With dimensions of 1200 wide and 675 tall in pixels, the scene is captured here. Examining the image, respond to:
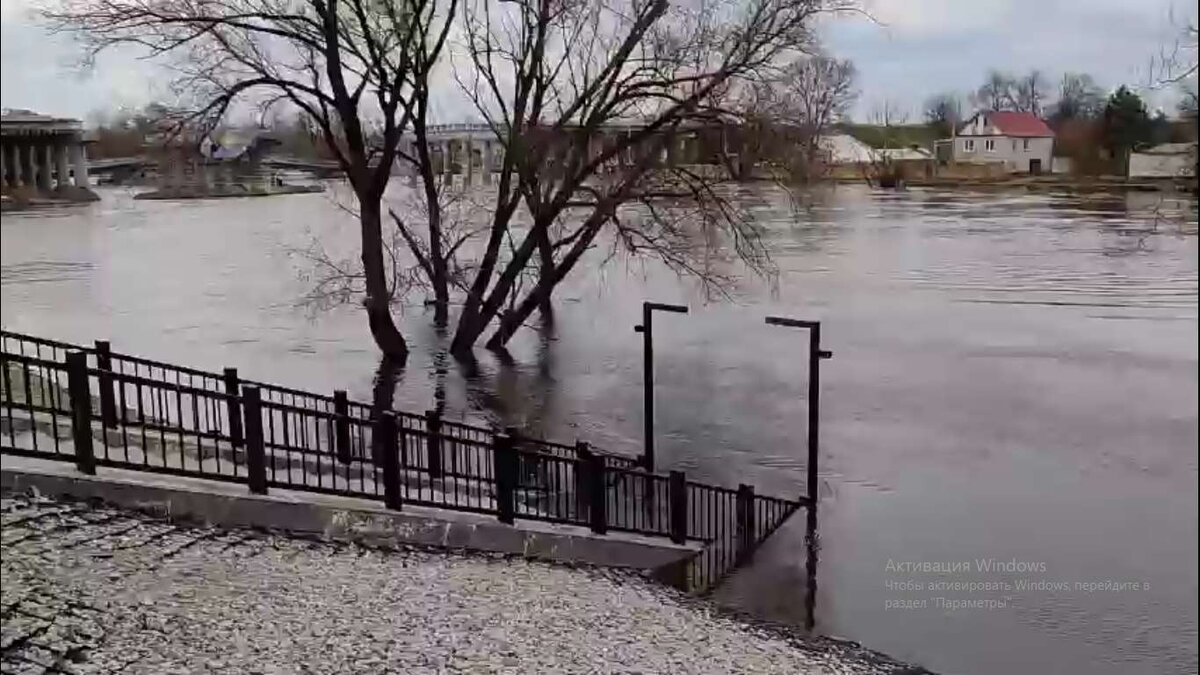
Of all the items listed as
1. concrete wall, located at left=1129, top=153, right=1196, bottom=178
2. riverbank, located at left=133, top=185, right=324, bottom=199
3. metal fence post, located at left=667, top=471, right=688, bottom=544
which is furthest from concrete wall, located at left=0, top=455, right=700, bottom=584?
concrete wall, located at left=1129, top=153, right=1196, bottom=178

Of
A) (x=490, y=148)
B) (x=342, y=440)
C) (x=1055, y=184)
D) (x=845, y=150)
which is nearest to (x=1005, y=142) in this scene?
(x=1055, y=184)

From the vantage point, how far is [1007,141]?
3859mm

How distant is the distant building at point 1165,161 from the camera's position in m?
2.29

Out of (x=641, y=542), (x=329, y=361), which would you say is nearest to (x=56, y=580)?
(x=641, y=542)

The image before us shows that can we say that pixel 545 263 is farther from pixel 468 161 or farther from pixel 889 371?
pixel 889 371

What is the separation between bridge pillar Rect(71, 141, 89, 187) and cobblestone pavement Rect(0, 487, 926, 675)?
3.80ft

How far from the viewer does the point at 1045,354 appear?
6.12 metres

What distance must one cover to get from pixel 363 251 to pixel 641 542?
4.63 meters

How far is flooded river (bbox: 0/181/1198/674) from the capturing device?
3379mm

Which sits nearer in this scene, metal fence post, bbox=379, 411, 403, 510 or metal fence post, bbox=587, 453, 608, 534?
metal fence post, bbox=379, 411, 403, 510

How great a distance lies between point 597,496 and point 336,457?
1.01m

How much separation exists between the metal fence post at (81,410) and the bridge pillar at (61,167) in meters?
0.62

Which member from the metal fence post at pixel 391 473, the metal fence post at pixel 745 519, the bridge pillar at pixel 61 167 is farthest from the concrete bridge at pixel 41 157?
the metal fence post at pixel 745 519

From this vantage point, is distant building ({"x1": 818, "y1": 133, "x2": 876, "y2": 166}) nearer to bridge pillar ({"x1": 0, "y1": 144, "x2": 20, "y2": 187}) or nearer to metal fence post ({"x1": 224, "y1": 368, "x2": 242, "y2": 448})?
metal fence post ({"x1": 224, "y1": 368, "x2": 242, "y2": 448})
